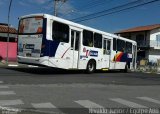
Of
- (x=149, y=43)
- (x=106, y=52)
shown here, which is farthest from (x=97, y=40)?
(x=149, y=43)

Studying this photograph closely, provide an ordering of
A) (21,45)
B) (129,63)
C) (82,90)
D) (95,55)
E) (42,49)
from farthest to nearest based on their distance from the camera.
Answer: (129,63)
(95,55)
(21,45)
(42,49)
(82,90)

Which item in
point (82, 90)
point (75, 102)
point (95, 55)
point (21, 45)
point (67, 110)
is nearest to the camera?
point (67, 110)

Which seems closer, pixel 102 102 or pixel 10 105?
pixel 10 105

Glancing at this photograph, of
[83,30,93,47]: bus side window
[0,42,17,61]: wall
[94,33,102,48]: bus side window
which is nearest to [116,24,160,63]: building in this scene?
[0,42,17,61]: wall

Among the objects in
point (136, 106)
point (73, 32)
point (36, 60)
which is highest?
point (73, 32)

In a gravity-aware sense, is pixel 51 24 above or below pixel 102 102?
above

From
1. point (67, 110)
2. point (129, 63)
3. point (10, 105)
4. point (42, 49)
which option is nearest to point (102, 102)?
point (67, 110)

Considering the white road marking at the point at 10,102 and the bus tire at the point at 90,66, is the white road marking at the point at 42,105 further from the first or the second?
the bus tire at the point at 90,66

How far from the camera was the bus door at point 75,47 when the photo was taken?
20672 mm

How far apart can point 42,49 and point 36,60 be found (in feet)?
2.40

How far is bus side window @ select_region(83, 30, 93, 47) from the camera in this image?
2192 cm

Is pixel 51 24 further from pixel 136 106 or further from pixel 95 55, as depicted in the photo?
pixel 136 106

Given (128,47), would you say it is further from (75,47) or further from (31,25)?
(31,25)

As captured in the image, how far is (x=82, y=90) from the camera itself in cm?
1348
